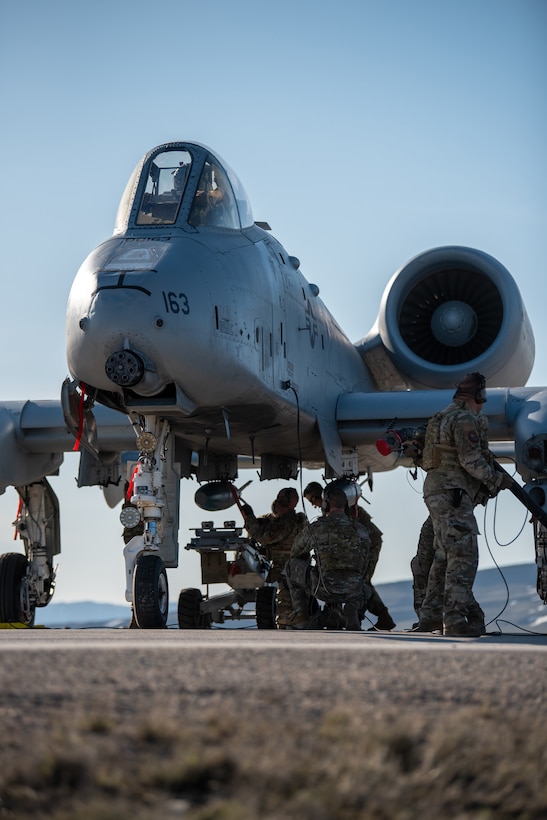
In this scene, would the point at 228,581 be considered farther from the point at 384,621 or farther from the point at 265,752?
the point at 265,752

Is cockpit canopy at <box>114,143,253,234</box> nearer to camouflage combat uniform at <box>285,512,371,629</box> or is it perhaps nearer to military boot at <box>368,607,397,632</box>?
camouflage combat uniform at <box>285,512,371,629</box>

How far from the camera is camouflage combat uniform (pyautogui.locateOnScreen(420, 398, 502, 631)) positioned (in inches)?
361

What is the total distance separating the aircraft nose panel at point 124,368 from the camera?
10.1 metres

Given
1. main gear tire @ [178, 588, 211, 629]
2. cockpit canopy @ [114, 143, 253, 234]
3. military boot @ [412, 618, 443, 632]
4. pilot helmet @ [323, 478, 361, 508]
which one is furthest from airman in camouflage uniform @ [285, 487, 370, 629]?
cockpit canopy @ [114, 143, 253, 234]

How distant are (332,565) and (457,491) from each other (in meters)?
2.85

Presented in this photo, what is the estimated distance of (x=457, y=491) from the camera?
9.40 m

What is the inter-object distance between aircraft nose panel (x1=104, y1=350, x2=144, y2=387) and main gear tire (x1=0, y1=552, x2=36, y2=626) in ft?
17.6

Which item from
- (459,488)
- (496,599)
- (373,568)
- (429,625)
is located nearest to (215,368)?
(459,488)

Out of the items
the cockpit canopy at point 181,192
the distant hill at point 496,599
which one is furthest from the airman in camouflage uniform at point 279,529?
the distant hill at point 496,599

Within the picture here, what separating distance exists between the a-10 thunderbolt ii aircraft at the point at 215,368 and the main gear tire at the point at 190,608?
112 centimetres

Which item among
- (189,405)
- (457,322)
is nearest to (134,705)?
(189,405)

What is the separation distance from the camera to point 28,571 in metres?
15.1

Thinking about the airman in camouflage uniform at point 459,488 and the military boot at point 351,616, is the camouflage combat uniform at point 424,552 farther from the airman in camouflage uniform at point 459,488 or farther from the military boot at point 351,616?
the airman in camouflage uniform at point 459,488

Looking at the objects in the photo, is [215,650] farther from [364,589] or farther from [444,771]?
[364,589]
